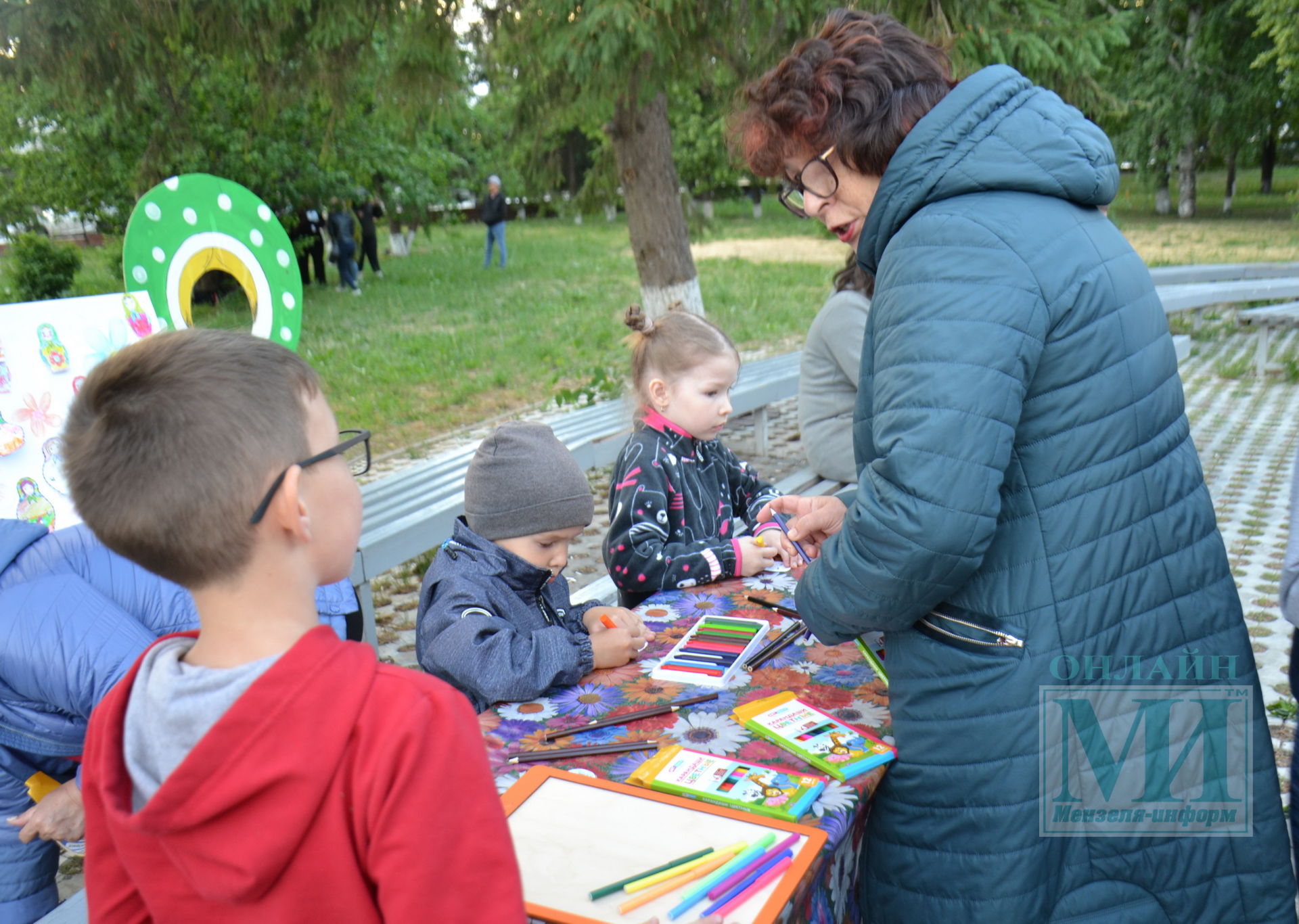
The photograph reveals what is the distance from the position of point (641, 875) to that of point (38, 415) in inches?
87.3

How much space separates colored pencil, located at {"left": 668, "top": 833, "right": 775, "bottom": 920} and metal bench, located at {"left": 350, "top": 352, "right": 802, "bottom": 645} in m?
1.01

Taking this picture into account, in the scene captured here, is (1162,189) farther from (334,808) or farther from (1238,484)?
(334,808)

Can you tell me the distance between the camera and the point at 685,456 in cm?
281

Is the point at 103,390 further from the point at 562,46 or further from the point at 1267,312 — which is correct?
the point at 1267,312

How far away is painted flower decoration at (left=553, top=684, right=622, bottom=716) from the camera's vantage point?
6.16 feet

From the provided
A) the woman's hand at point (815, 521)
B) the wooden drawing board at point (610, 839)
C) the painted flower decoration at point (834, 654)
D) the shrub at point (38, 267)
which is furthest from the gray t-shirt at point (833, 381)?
the shrub at point (38, 267)

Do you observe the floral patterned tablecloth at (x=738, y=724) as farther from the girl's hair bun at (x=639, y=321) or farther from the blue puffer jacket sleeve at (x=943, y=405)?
the girl's hair bun at (x=639, y=321)

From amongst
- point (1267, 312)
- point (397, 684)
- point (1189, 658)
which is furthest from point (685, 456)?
point (1267, 312)

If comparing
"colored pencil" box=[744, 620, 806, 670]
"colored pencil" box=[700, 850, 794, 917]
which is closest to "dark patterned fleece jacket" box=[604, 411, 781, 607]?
"colored pencil" box=[744, 620, 806, 670]

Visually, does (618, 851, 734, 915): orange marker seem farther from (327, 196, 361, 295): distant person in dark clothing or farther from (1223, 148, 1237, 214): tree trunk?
(1223, 148, 1237, 214): tree trunk

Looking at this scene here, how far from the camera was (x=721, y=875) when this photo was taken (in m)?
1.32

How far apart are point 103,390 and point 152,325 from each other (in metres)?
2.18

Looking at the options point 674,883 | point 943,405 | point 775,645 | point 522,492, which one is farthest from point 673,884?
point 522,492

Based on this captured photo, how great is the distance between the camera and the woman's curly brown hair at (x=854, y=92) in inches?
65.1
